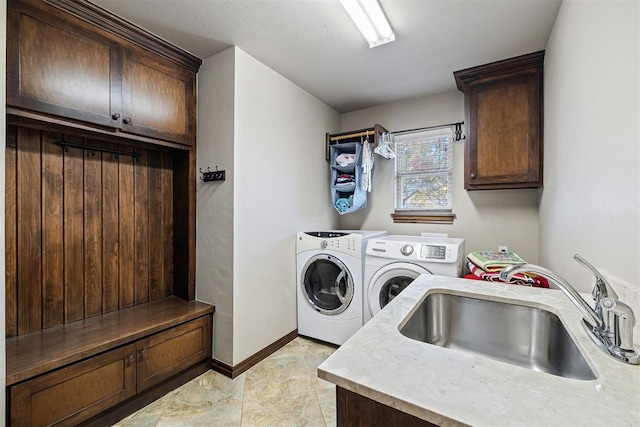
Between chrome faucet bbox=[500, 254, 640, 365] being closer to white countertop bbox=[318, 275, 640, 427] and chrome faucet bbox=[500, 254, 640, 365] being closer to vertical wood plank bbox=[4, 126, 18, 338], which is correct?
white countertop bbox=[318, 275, 640, 427]

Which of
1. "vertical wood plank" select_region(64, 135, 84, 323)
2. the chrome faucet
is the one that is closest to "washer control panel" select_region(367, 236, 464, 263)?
the chrome faucet

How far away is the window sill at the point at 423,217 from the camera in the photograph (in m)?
2.87

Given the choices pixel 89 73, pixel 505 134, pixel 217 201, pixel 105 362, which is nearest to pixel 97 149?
pixel 89 73

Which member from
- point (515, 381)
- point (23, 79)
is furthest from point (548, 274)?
point (23, 79)

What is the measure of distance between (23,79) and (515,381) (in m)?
2.43

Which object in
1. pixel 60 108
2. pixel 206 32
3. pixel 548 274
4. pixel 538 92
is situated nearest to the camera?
pixel 548 274

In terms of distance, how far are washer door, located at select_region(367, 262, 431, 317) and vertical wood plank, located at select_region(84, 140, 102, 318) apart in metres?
2.08

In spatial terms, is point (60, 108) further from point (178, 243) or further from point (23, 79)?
point (178, 243)

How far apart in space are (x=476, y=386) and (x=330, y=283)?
2.17m

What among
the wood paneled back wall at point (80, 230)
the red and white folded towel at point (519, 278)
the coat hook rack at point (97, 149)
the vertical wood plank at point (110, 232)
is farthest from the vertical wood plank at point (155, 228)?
the red and white folded towel at point (519, 278)

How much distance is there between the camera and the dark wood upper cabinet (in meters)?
2.15

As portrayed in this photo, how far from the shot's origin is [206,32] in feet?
6.27

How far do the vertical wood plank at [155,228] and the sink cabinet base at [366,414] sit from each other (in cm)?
218

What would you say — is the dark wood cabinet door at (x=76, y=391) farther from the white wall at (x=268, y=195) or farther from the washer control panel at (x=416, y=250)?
the washer control panel at (x=416, y=250)
